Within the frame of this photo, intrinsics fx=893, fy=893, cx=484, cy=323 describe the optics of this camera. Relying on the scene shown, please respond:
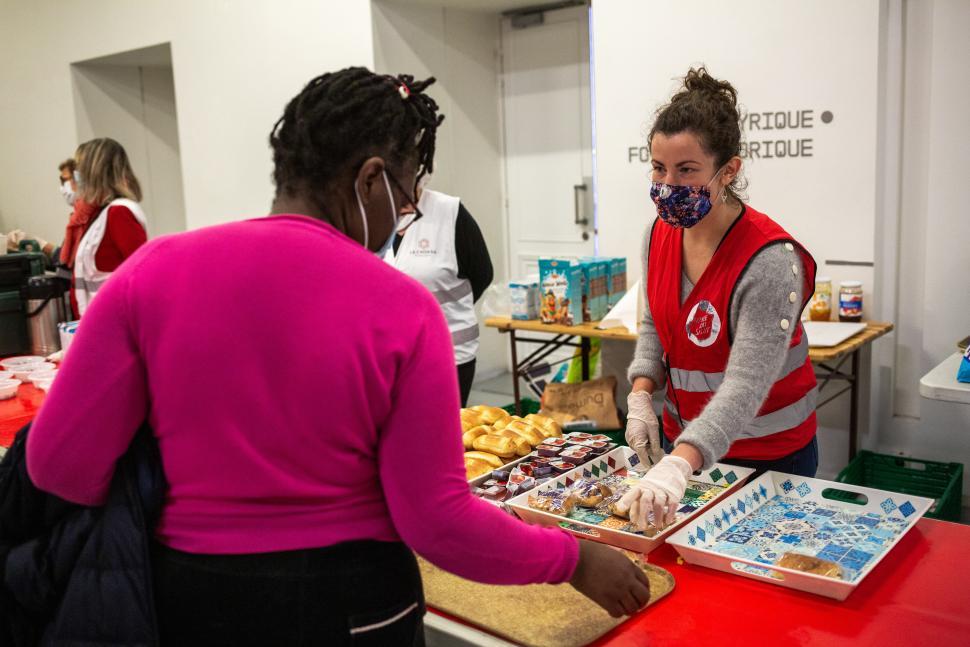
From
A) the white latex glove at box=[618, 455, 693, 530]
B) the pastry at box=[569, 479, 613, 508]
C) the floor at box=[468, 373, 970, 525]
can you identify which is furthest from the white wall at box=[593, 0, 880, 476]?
the white latex glove at box=[618, 455, 693, 530]

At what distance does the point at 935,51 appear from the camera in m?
3.66

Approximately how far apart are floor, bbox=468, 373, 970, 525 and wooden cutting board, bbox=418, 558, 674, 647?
4.00 metres

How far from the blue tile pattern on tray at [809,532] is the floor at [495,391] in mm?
3824

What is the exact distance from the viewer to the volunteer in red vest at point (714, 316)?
5.65 feet

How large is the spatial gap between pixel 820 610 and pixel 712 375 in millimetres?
650

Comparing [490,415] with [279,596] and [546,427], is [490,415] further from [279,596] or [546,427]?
[279,596]

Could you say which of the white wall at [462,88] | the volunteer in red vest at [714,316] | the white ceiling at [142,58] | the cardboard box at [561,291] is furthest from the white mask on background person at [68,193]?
the volunteer in red vest at [714,316]

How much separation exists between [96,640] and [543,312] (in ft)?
10.7

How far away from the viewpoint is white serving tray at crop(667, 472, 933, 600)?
4.91 feet

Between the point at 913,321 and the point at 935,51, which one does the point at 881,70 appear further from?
the point at 913,321

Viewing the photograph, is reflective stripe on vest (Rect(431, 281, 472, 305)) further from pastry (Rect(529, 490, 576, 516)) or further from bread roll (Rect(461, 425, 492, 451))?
pastry (Rect(529, 490, 576, 516))

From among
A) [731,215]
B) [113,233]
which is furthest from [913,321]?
[113,233]

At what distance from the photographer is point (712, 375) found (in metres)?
1.96

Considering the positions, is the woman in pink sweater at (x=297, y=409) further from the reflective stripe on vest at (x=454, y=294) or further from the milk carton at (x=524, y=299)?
the milk carton at (x=524, y=299)
